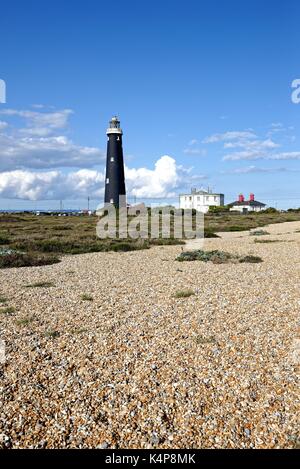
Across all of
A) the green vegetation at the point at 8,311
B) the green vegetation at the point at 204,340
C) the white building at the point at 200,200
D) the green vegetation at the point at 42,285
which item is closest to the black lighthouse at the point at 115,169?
the white building at the point at 200,200

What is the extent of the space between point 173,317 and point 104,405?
15.9ft

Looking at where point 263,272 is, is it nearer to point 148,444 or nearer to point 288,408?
point 288,408

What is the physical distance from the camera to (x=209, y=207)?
114 meters

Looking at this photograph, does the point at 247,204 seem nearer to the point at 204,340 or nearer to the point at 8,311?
the point at 8,311

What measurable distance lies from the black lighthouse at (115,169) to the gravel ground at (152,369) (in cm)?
5823

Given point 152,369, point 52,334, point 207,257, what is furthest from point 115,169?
point 152,369

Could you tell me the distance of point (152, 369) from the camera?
772cm

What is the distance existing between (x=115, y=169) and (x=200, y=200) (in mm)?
51657

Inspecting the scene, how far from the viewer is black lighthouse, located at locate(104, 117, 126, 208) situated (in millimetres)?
72625

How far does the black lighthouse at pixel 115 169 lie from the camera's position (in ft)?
238

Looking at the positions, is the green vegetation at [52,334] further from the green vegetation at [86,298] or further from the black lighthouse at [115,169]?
the black lighthouse at [115,169]

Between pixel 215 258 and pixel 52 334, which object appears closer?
pixel 52 334

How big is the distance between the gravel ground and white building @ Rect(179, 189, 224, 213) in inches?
4138

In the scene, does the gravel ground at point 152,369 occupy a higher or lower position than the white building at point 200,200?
lower
